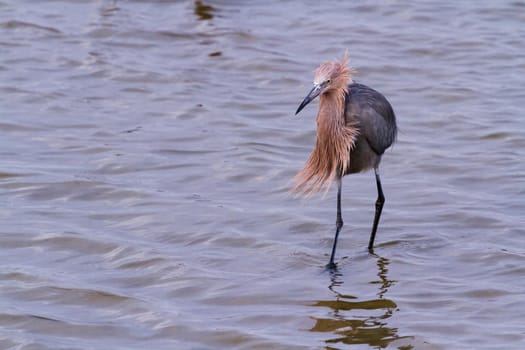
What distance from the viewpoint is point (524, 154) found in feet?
31.6

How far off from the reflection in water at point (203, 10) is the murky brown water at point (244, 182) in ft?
0.18

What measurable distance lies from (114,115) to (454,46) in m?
4.74

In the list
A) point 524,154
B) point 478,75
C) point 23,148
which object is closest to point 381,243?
point 524,154

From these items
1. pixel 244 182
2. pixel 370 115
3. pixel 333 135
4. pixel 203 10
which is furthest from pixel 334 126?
pixel 203 10

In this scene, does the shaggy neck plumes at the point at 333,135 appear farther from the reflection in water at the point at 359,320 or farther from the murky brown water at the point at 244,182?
the reflection in water at the point at 359,320

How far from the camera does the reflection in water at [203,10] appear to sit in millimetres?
14336

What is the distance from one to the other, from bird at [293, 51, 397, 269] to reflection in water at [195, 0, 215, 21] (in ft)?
22.4

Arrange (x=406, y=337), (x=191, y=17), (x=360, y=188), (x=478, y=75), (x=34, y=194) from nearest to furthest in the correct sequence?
(x=406, y=337) < (x=34, y=194) < (x=360, y=188) < (x=478, y=75) < (x=191, y=17)

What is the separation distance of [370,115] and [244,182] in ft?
5.83

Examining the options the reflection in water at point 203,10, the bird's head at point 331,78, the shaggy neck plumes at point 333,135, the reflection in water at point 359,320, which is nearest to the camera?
the reflection in water at point 359,320

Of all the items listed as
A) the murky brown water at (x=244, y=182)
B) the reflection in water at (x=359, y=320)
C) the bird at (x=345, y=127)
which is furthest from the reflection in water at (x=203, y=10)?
the reflection in water at (x=359, y=320)

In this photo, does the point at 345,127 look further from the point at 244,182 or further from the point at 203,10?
the point at 203,10

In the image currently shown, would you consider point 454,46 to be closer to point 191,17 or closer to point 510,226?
point 191,17

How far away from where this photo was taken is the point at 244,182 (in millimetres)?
9031
